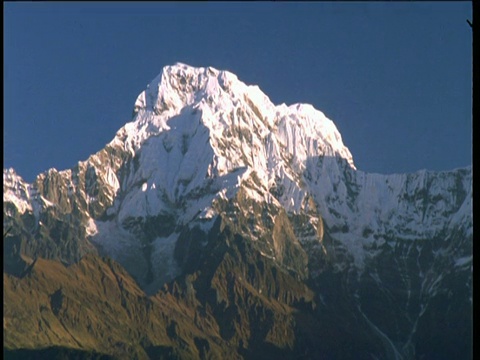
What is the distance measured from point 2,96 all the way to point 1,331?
2275mm

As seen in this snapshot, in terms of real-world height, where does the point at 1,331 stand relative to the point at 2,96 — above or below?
below

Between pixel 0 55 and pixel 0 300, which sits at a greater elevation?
pixel 0 55
